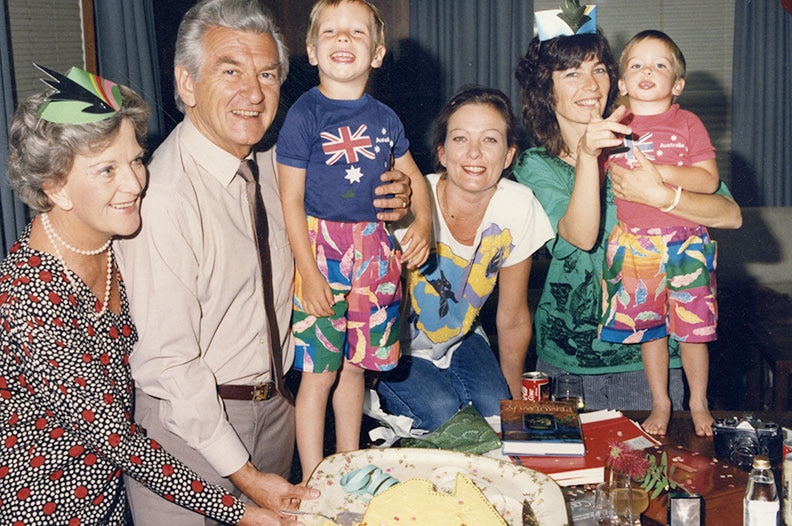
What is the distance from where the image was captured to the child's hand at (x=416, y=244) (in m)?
2.17

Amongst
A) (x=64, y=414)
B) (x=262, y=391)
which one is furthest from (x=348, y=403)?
(x=64, y=414)

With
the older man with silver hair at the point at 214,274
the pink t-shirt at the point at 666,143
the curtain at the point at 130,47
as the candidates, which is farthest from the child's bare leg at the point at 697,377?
the curtain at the point at 130,47

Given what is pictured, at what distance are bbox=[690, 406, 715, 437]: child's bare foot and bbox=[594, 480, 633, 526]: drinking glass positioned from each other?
1.79ft

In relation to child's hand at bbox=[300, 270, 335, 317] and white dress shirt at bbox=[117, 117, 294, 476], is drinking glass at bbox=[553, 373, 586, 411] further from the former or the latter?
white dress shirt at bbox=[117, 117, 294, 476]

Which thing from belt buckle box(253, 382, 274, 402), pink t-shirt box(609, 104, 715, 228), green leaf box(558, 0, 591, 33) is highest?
green leaf box(558, 0, 591, 33)

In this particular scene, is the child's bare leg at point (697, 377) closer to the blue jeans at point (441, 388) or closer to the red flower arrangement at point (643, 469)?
the red flower arrangement at point (643, 469)

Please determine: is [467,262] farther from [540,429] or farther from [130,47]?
[130,47]

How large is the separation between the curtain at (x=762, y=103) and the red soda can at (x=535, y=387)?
4.07 meters

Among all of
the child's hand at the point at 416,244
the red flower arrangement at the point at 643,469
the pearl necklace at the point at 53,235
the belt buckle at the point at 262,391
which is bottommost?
the red flower arrangement at the point at 643,469

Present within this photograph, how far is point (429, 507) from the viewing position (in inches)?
60.3

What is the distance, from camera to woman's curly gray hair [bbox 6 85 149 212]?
163cm

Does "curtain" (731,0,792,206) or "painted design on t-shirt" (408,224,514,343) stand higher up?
"curtain" (731,0,792,206)

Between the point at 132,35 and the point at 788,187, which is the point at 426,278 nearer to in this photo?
the point at 132,35

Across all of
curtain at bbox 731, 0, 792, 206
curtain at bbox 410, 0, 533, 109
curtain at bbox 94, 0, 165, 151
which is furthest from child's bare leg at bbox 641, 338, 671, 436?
curtain at bbox 731, 0, 792, 206
